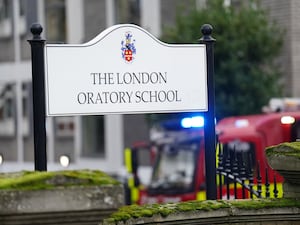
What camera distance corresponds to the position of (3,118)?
32.2 metres

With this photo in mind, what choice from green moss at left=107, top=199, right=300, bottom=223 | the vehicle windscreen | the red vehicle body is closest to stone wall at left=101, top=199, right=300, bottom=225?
green moss at left=107, top=199, right=300, bottom=223

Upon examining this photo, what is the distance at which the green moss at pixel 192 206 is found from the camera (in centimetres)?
662

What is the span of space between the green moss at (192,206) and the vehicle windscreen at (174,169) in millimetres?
8947

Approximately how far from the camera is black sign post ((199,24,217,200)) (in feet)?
26.6

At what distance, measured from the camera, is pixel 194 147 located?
54.4ft

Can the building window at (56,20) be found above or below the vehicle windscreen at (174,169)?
above

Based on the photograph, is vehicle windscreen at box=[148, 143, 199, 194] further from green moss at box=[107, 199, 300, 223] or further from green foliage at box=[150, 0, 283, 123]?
green moss at box=[107, 199, 300, 223]

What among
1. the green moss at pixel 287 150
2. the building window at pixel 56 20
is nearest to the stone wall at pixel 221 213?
the green moss at pixel 287 150

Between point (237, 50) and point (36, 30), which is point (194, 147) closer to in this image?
point (237, 50)

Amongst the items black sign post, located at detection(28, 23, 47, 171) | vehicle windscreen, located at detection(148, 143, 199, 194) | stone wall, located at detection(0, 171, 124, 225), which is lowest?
vehicle windscreen, located at detection(148, 143, 199, 194)

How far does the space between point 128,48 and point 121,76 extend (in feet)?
0.87

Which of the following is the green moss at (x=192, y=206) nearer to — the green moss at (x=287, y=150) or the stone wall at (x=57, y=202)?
the green moss at (x=287, y=150)

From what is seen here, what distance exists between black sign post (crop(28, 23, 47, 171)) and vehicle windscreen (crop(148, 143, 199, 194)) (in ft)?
29.7

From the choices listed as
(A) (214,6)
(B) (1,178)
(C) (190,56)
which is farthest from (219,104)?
(B) (1,178)
